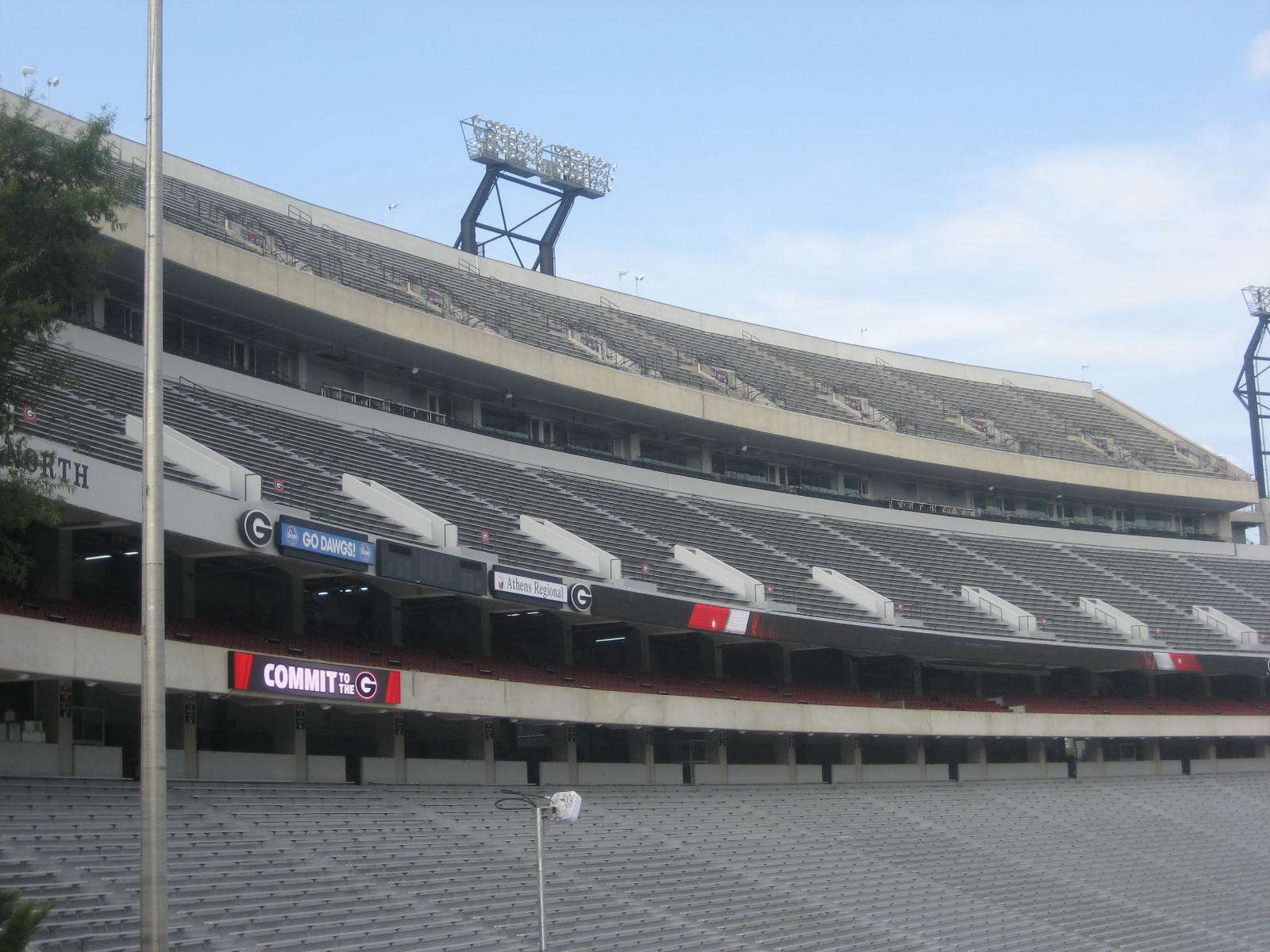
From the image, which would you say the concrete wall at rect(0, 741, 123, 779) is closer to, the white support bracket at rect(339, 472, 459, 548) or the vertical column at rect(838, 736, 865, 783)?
the white support bracket at rect(339, 472, 459, 548)

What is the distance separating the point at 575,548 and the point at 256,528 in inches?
363

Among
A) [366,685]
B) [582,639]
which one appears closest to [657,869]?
[366,685]

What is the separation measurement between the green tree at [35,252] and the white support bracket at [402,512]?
10.2m

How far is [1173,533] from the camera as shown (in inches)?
2014

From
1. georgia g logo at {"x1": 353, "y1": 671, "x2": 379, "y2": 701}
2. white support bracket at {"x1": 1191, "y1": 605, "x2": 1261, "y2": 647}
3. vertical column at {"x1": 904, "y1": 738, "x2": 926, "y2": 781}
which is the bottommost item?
vertical column at {"x1": 904, "y1": 738, "x2": 926, "y2": 781}

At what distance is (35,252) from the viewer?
14.5m

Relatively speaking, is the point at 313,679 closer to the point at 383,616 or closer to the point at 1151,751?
the point at 383,616

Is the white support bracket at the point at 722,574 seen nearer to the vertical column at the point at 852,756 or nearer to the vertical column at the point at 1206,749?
the vertical column at the point at 852,756

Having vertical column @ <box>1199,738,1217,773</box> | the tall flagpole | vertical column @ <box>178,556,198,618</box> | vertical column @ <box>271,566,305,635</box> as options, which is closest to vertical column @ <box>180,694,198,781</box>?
vertical column @ <box>178,556,198,618</box>


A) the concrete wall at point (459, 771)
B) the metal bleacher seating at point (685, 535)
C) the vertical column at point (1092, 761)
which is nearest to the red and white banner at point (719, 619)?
the metal bleacher seating at point (685, 535)

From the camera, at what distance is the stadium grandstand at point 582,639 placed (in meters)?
19.3

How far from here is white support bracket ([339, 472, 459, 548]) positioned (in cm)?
2520

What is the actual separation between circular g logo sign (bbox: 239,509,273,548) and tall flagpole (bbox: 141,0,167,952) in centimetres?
775

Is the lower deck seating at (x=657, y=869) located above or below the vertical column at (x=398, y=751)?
below
